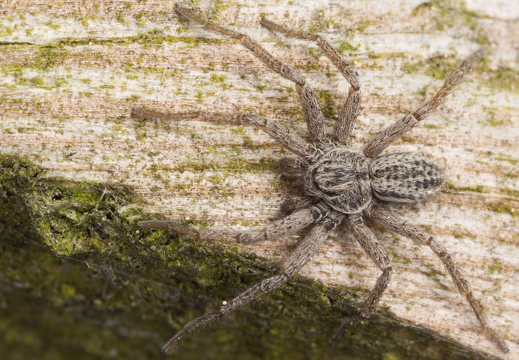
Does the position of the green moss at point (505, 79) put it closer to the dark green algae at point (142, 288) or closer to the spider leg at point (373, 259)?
the spider leg at point (373, 259)

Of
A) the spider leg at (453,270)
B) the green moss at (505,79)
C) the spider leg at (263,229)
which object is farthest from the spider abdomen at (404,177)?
the green moss at (505,79)

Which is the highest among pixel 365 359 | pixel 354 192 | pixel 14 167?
pixel 354 192

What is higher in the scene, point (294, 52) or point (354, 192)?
point (294, 52)

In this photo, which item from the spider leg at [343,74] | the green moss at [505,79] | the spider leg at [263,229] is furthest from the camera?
the green moss at [505,79]

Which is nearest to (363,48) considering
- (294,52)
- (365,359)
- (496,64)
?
(294,52)

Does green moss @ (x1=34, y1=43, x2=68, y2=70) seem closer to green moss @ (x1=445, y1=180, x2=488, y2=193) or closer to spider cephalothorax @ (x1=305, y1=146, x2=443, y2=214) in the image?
spider cephalothorax @ (x1=305, y1=146, x2=443, y2=214)

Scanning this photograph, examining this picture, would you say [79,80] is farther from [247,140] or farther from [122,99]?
[247,140]

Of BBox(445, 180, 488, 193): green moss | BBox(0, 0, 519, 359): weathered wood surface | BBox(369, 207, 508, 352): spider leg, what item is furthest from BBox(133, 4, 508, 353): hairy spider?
BBox(445, 180, 488, 193): green moss
